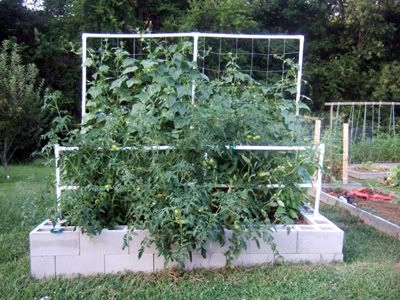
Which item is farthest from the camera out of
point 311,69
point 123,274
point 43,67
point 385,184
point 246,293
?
point 311,69

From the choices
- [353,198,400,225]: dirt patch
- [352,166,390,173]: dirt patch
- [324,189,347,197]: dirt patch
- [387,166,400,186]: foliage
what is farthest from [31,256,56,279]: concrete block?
[352,166,390,173]: dirt patch

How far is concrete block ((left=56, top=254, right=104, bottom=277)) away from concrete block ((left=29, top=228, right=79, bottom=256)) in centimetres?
4

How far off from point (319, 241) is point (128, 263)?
4.87 feet

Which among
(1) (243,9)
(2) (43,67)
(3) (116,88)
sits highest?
(1) (243,9)

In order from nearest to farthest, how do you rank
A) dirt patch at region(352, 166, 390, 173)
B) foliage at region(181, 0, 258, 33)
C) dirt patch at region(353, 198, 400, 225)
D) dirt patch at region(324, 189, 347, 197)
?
dirt patch at region(353, 198, 400, 225)
dirt patch at region(324, 189, 347, 197)
dirt patch at region(352, 166, 390, 173)
foliage at region(181, 0, 258, 33)

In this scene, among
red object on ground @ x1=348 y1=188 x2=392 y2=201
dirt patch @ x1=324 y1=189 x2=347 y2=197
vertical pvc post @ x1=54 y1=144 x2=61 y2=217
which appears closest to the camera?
vertical pvc post @ x1=54 y1=144 x2=61 y2=217

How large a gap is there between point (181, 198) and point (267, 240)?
68 cm

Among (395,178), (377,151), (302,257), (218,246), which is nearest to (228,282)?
(218,246)

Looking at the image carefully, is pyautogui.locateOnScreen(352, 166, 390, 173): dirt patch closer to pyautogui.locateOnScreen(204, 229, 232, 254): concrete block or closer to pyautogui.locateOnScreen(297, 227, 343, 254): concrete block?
pyautogui.locateOnScreen(297, 227, 343, 254): concrete block

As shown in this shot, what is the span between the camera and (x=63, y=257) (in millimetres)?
3225

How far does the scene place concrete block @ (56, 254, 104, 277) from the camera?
127 inches

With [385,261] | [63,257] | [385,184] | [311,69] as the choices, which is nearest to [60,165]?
[63,257]

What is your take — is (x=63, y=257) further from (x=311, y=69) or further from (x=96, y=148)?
(x=311, y=69)

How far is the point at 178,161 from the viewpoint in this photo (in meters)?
3.25
